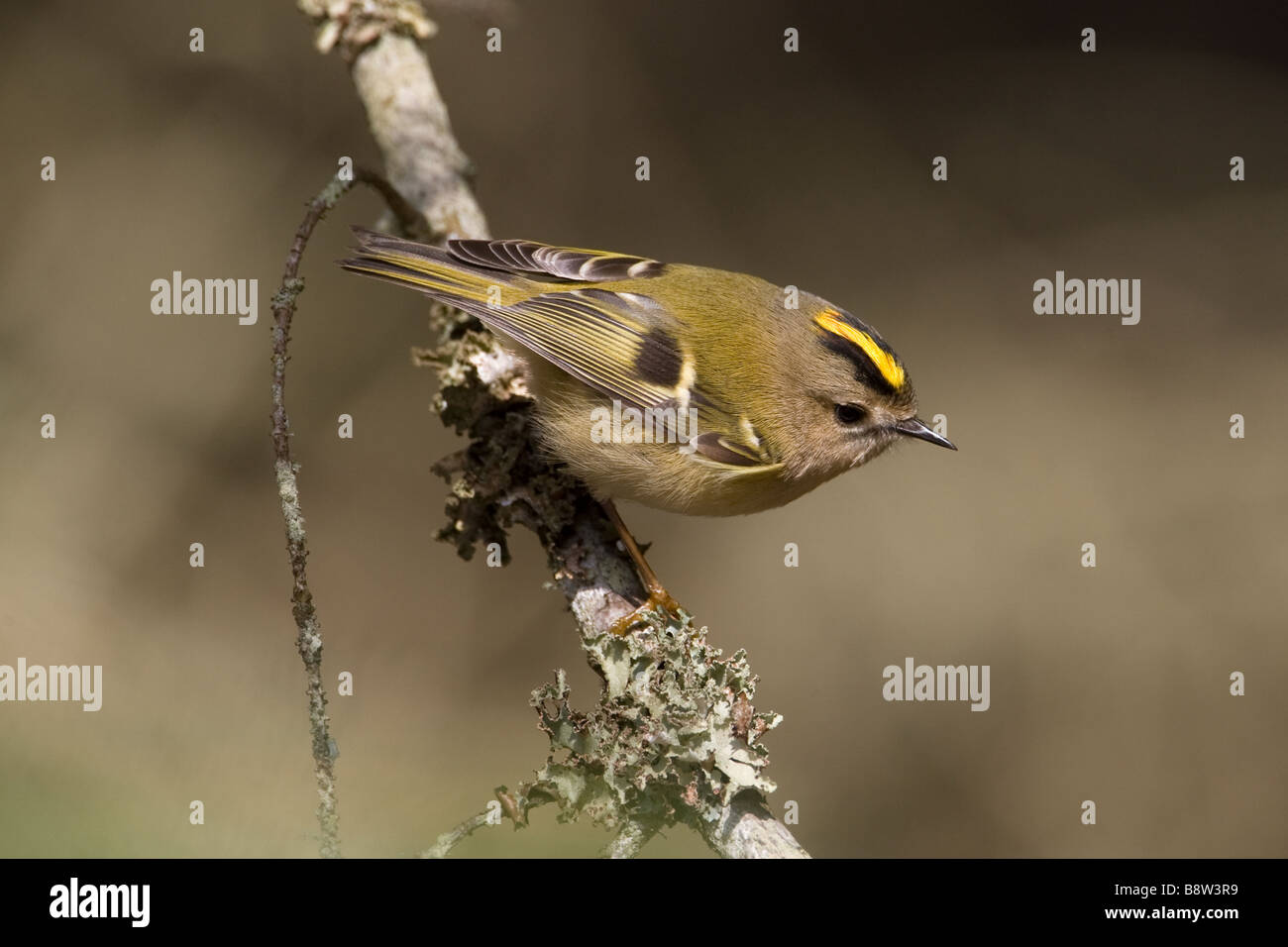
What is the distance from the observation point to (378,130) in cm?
304

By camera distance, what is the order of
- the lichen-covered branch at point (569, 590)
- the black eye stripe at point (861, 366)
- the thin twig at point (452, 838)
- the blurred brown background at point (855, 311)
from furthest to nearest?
1. the blurred brown background at point (855, 311)
2. the black eye stripe at point (861, 366)
3. the lichen-covered branch at point (569, 590)
4. the thin twig at point (452, 838)

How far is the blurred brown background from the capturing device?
13.4 ft

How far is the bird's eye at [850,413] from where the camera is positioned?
2852 millimetres

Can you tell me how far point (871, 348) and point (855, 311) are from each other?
2.26m

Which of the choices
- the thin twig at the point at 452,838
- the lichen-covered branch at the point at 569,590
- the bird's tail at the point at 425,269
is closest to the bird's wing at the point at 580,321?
the bird's tail at the point at 425,269

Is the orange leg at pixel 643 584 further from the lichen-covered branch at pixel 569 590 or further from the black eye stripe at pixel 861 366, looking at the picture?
the black eye stripe at pixel 861 366

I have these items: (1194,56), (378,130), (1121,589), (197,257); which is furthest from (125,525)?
(1194,56)

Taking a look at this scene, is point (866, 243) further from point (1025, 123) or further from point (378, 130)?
point (378, 130)

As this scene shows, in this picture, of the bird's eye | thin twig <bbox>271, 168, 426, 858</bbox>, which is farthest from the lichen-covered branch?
the bird's eye

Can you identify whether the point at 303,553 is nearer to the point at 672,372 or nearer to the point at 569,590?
the point at 569,590

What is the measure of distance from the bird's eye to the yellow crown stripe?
103mm

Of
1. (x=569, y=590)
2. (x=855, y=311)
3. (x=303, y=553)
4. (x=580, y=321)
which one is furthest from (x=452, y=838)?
(x=855, y=311)

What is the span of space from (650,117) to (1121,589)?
297 centimetres

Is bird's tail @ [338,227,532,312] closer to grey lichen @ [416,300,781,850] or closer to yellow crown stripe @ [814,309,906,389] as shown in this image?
grey lichen @ [416,300,781,850]
